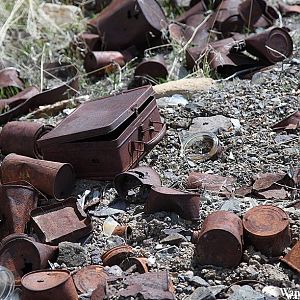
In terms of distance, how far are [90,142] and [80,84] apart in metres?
1.71

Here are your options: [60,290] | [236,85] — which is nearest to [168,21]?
[236,85]

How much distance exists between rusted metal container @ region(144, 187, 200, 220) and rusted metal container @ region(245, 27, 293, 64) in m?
1.94

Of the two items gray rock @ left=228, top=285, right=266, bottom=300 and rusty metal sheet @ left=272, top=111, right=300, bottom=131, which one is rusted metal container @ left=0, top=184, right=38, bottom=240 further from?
rusty metal sheet @ left=272, top=111, right=300, bottom=131

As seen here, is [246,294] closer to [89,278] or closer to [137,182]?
[89,278]

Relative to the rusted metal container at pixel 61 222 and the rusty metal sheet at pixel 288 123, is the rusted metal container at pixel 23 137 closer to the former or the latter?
the rusted metal container at pixel 61 222

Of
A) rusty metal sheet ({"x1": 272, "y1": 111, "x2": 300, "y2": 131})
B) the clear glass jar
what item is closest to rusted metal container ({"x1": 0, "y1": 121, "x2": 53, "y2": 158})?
the clear glass jar

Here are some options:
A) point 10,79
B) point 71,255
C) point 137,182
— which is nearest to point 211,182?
point 137,182

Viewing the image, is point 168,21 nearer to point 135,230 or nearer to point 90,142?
point 90,142

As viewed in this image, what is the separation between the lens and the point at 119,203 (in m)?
3.72

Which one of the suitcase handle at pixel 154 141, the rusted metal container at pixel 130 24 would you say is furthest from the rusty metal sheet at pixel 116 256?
the rusted metal container at pixel 130 24

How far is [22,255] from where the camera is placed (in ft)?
10.7

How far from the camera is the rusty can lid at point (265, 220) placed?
3.03 meters

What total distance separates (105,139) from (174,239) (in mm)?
805

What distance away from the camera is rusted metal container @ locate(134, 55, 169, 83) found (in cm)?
521
